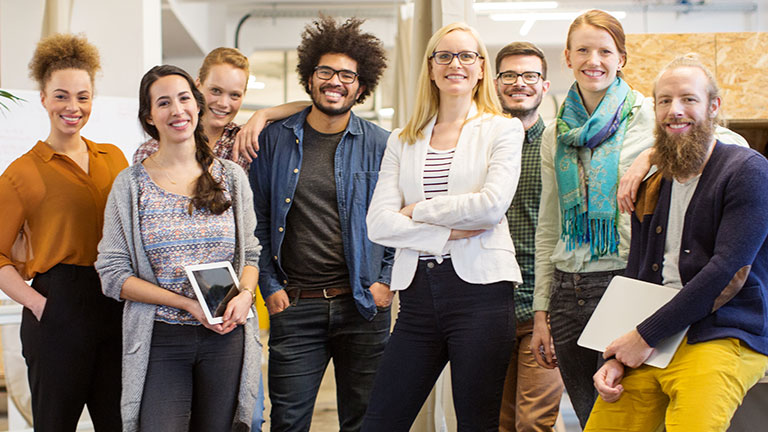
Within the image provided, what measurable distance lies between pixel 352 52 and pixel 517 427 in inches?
58.8

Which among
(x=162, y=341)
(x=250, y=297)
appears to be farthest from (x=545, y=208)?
(x=162, y=341)

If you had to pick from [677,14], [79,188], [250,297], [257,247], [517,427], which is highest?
[677,14]

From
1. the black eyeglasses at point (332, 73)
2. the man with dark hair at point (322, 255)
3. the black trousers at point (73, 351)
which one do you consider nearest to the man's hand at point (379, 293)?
the man with dark hair at point (322, 255)

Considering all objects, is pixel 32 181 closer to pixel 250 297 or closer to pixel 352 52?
pixel 250 297

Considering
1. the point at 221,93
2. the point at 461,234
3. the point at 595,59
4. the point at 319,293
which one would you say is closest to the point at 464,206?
the point at 461,234

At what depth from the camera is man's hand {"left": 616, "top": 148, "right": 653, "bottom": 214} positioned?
1.96 meters

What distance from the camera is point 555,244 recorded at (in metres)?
2.34

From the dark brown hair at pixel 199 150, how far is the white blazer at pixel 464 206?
18.6 inches

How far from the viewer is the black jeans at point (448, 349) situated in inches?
79.1

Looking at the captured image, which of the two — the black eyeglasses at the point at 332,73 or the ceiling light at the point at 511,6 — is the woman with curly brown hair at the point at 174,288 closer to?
the black eyeglasses at the point at 332,73

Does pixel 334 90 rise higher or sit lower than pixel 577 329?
higher

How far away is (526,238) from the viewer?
260cm

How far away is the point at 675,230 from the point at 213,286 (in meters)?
1.28

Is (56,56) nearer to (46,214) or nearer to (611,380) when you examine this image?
(46,214)
